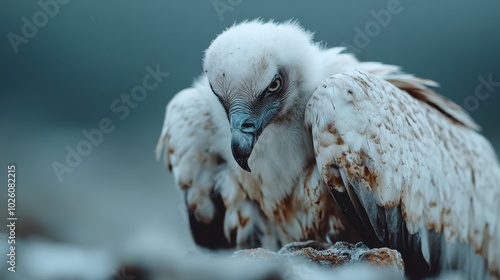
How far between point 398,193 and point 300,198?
0.35m

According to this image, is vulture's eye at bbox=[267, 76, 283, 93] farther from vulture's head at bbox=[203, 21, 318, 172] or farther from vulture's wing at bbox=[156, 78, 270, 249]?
vulture's wing at bbox=[156, 78, 270, 249]

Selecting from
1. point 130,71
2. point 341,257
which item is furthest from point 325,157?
point 130,71

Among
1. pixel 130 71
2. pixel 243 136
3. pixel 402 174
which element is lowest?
pixel 402 174

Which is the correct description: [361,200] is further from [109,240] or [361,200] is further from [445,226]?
[109,240]

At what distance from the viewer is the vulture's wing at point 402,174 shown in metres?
1.92

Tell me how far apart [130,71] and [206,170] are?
116 centimetres

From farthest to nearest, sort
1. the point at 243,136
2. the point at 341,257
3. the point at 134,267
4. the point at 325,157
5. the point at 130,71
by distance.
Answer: the point at 130,71 < the point at 325,157 < the point at 243,136 < the point at 341,257 < the point at 134,267

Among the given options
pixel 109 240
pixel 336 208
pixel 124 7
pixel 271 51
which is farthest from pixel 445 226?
pixel 124 7

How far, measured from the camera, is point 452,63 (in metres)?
3.56

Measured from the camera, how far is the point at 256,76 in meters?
1.90

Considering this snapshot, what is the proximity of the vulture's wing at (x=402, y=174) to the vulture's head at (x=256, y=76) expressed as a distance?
0.33ft

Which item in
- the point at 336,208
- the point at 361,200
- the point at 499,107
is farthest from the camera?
the point at 499,107

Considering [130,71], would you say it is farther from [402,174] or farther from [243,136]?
[402,174]

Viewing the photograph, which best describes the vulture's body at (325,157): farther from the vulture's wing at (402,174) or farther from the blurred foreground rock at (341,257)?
the blurred foreground rock at (341,257)
